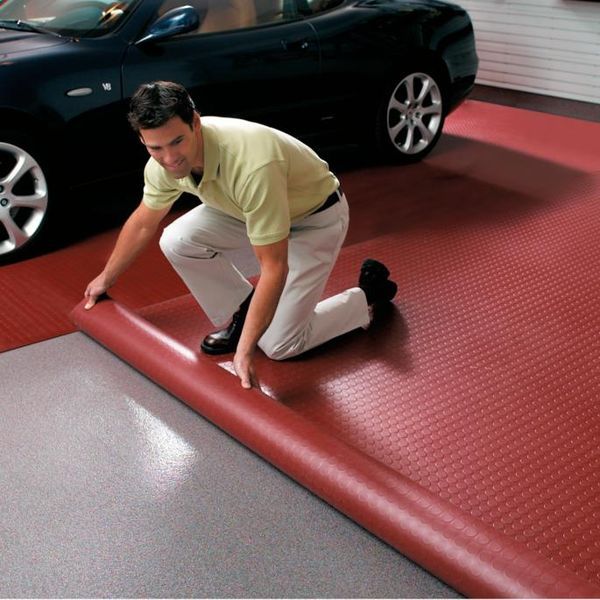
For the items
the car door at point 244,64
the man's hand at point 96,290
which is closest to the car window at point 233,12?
the car door at point 244,64

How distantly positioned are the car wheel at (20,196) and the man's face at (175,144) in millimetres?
1763

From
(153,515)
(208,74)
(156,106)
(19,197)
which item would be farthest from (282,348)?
(208,74)

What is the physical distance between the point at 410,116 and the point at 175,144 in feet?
11.7

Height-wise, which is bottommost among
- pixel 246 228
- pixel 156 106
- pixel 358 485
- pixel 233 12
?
pixel 358 485

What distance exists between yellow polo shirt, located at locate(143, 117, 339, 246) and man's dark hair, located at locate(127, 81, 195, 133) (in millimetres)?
214

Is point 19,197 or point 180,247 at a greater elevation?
point 180,247

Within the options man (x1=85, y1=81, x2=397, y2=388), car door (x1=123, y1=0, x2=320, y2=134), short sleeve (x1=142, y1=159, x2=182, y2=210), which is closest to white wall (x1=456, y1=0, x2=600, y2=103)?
car door (x1=123, y1=0, x2=320, y2=134)

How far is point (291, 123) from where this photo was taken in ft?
17.5

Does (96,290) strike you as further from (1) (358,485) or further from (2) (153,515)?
(1) (358,485)

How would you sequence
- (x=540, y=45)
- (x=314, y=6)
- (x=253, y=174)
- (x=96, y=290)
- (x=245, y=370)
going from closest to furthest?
(x=253, y=174) < (x=245, y=370) < (x=96, y=290) < (x=314, y=6) < (x=540, y=45)

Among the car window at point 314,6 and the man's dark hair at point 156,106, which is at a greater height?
the man's dark hair at point 156,106

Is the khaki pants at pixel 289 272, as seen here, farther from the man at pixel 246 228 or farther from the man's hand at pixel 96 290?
the man's hand at pixel 96 290

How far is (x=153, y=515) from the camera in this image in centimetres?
270

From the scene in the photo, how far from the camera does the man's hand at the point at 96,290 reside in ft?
12.1
